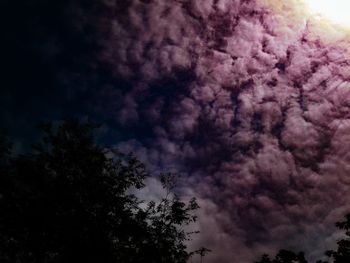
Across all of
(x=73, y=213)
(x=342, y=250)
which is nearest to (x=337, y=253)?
(x=342, y=250)

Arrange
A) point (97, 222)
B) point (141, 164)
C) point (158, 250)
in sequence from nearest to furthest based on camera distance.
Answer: point (97, 222)
point (158, 250)
point (141, 164)

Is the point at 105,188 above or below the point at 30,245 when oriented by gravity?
above

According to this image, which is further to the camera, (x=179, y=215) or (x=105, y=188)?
(x=179, y=215)

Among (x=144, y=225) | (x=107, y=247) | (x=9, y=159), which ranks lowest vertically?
(x=107, y=247)

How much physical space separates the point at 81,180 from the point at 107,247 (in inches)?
178

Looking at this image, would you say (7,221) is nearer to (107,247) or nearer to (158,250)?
(107,247)

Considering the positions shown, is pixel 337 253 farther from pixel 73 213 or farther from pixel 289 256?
pixel 73 213

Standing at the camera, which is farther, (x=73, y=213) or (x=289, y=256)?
(x=289, y=256)

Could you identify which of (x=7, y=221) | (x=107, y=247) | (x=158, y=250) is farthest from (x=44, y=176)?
(x=158, y=250)

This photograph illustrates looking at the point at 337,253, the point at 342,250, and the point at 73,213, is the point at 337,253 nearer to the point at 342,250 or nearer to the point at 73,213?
the point at 342,250

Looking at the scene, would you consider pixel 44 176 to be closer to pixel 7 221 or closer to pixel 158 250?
pixel 7 221

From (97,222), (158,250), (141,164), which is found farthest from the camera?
(141,164)

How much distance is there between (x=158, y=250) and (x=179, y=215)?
2843mm

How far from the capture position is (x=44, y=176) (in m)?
24.5
